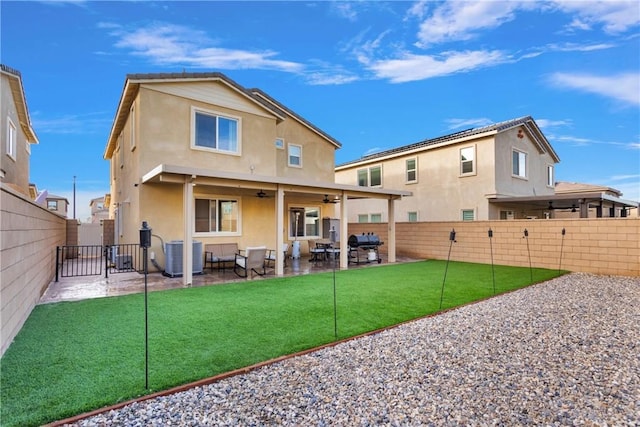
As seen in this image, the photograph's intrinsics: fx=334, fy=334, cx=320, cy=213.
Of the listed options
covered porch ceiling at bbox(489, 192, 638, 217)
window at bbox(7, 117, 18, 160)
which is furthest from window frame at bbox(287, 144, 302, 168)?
window at bbox(7, 117, 18, 160)

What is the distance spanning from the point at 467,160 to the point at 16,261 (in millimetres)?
17934

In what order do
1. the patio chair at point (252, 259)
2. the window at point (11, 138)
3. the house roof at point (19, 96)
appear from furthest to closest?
the window at point (11, 138) → the house roof at point (19, 96) → the patio chair at point (252, 259)

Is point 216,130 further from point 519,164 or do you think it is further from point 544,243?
point 519,164

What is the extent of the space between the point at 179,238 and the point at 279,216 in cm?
365

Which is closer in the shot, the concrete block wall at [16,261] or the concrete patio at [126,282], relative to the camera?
the concrete block wall at [16,261]

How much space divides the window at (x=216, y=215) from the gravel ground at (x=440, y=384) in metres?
8.55

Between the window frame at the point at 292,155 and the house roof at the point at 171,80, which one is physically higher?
the house roof at the point at 171,80

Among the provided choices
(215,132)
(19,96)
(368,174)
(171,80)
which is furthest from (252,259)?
(368,174)

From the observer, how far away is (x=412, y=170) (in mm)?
20203

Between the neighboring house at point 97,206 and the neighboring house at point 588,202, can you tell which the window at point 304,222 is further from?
the neighboring house at point 97,206

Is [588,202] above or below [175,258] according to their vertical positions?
above

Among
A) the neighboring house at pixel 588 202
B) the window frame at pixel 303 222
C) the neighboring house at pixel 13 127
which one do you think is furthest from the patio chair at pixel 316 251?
the neighboring house at pixel 588 202

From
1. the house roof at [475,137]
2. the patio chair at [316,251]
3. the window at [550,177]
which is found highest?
the house roof at [475,137]

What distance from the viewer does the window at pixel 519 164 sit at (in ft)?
59.0
